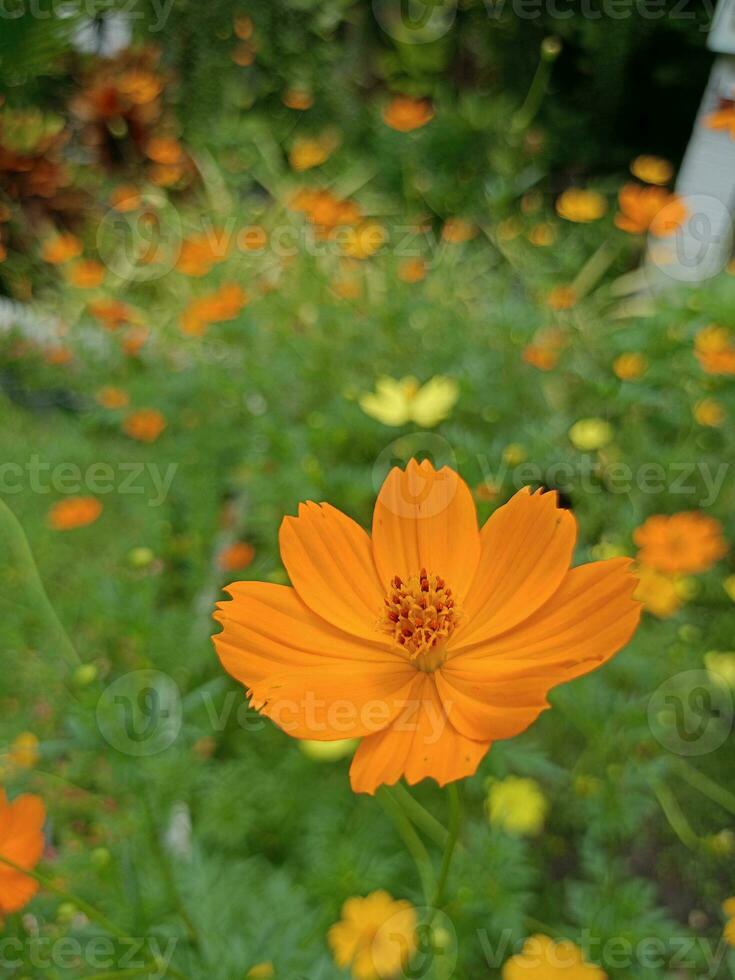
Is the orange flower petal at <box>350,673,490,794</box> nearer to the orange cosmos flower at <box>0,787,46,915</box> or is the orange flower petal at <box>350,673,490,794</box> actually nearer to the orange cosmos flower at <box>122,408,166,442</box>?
the orange cosmos flower at <box>0,787,46,915</box>

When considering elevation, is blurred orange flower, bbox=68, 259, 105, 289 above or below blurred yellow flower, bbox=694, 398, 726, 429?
below

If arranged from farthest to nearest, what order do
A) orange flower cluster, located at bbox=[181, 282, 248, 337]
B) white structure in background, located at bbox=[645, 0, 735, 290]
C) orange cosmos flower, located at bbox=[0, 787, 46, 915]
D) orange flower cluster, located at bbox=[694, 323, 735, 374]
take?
white structure in background, located at bbox=[645, 0, 735, 290]
orange flower cluster, located at bbox=[181, 282, 248, 337]
orange flower cluster, located at bbox=[694, 323, 735, 374]
orange cosmos flower, located at bbox=[0, 787, 46, 915]

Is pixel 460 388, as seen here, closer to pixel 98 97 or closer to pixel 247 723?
pixel 247 723

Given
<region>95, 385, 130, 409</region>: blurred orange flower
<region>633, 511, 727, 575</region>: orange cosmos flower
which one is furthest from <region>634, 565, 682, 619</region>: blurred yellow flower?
<region>95, 385, 130, 409</region>: blurred orange flower

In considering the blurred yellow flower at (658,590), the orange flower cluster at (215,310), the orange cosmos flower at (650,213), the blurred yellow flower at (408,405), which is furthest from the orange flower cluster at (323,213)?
the blurred yellow flower at (658,590)

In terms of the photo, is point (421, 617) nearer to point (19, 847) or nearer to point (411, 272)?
point (19, 847)


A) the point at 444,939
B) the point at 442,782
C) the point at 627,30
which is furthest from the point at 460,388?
the point at 627,30

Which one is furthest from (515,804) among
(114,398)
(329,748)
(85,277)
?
(85,277)

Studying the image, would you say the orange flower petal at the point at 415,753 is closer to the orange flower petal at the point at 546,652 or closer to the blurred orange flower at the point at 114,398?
the orange flower petal at the point at 546,652
